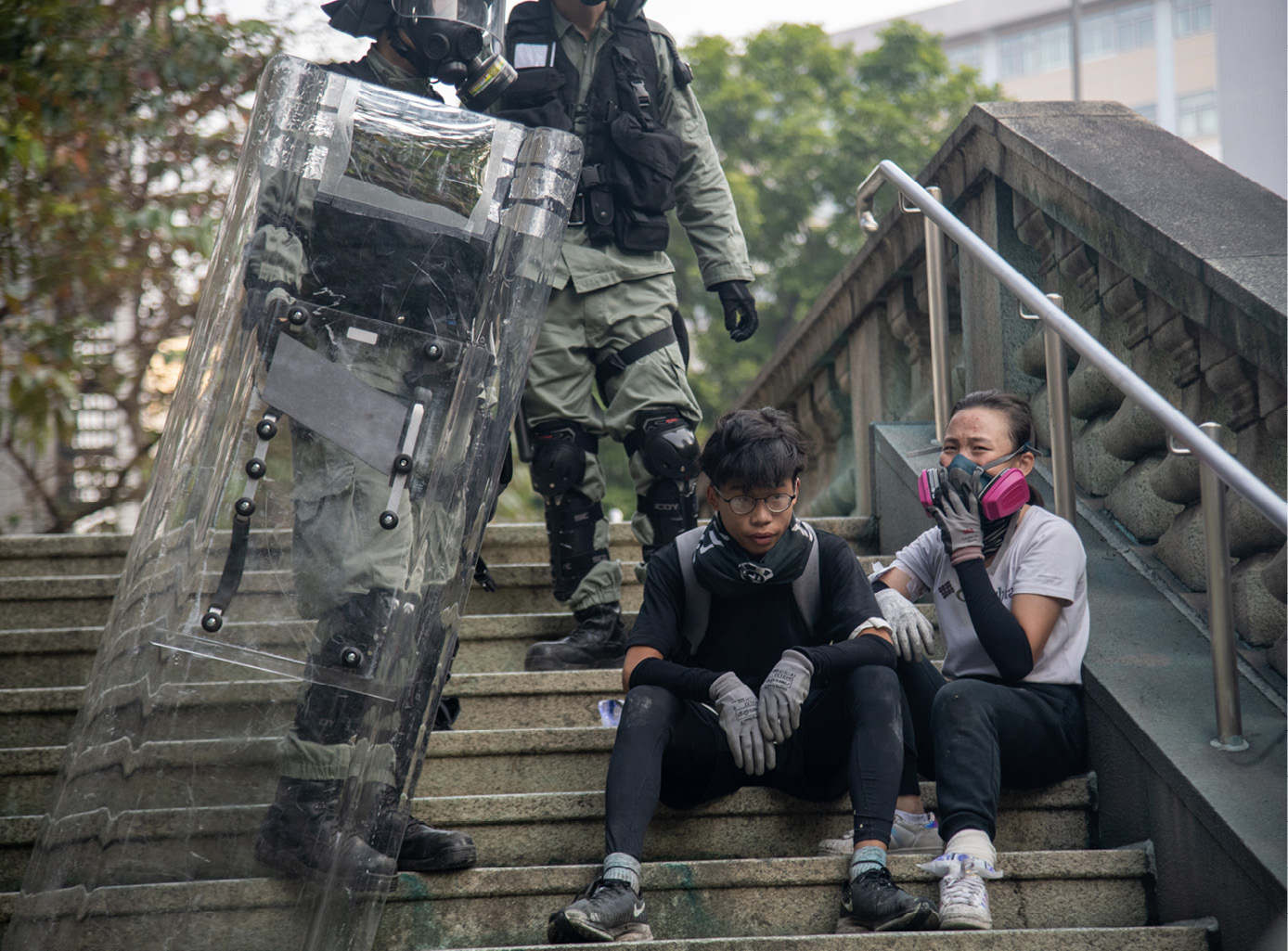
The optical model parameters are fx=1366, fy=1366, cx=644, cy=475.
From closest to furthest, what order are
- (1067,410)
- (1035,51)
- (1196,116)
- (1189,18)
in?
(1067,410)
(1196,116)
(1189,18)
(1035,51)

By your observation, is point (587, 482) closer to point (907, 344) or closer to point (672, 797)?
point (672, 797)

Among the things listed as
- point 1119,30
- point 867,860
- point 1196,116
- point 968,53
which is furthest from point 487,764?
point 968,53

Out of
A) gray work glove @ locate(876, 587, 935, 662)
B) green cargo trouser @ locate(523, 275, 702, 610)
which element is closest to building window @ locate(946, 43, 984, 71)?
green cargo trouser @ locate(523, 275, 702, 610)

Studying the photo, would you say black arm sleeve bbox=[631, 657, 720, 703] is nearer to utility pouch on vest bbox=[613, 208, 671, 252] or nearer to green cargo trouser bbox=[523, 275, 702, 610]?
green cargo trouser bbox=[523, 275, 702, 610]

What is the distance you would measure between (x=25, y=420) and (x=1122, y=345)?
5.33 metres

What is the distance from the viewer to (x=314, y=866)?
7.40 ft

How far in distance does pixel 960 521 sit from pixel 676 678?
700 mm

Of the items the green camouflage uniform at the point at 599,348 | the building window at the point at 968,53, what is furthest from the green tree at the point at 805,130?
the building window at the point at 968,53

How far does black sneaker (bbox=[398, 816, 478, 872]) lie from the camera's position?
2598mm

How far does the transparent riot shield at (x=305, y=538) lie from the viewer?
2178mm

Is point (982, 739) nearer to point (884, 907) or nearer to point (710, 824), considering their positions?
point (884, 907)

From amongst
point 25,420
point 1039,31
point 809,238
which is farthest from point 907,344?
point 1039,31

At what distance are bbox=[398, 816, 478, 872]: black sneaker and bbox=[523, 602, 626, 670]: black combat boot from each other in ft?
3.16

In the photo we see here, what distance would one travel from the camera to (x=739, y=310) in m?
3.80
